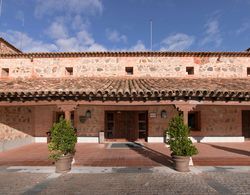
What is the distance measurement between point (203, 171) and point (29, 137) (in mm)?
10468

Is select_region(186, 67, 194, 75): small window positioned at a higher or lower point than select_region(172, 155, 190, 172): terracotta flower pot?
higher

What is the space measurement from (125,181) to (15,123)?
330 inches

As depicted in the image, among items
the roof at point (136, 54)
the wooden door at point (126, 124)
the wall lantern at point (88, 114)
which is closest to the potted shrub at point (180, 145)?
the wooden door at point (126, 124)

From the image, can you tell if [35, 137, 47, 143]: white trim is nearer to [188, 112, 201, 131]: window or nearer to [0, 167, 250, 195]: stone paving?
[0, 167, 250, 195]: stone paving

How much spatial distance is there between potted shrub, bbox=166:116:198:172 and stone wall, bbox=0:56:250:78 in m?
6.51

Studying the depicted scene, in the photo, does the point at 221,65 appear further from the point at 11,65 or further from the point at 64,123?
the point at 11,65

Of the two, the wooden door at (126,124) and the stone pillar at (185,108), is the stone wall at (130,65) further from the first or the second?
the stone pillar at (185,108)

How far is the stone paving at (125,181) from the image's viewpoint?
17.7ft

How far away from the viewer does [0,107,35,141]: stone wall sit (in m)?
10.4

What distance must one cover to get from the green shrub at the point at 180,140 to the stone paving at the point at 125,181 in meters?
0.73

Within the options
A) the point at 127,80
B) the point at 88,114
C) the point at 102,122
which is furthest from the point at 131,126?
the point at 127,80

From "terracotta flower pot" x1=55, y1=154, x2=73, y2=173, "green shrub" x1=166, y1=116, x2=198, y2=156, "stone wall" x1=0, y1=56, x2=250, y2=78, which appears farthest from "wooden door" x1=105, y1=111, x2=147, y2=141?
"terracotta flower pot" x1=55, y1=154, x2=73, y2=173

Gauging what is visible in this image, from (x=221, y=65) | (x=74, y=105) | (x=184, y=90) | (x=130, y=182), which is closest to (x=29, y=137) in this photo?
(x=74, y=105)

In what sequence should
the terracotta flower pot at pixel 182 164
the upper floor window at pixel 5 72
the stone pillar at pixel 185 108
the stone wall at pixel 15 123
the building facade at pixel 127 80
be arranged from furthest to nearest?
the upper floor window at pixel 5 72, the building facade at pixel 127 80, the stone wall at pixel 15 123, the stone pillar at pixel 185 108, the terracotta flower pot at pixel 182 164
